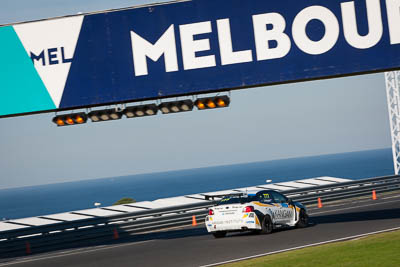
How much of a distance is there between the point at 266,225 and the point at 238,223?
96cm

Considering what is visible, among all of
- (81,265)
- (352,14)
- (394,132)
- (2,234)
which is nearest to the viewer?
(81,265)

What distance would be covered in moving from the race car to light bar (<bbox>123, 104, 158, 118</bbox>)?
3.40 meters

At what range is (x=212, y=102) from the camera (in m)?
19.1

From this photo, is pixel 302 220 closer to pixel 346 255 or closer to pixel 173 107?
pixel 173 107

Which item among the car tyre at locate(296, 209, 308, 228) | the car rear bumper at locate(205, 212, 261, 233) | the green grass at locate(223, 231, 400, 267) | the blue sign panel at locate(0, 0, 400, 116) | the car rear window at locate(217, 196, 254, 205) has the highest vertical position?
the blue sign panel at locate(0, 0, 400, 116)

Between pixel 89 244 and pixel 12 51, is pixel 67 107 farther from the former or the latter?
pixel 89 244

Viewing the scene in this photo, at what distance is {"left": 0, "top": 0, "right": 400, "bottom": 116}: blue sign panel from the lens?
18094 millimetres

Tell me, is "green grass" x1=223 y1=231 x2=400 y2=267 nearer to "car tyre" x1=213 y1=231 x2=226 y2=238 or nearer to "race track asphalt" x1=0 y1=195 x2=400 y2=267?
"race track asphalt" x1=0 y1=195 x2=400 y2=267

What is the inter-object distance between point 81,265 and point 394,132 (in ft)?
106

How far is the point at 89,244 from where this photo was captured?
75.4 feet

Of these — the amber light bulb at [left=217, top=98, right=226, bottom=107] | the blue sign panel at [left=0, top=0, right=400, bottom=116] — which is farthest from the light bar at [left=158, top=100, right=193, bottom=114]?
the amber light bulb at [left=217, top=98, right=226, bottom=107]

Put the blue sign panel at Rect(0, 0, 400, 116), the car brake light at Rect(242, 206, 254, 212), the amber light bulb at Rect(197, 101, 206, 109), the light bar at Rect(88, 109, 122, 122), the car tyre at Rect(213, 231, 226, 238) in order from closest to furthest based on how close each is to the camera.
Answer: the blue sign panel at Rect(0, 0, 400, 116)
the amber light bulb at Rect(197, 101, 206, 109)
the light bar at Rect(88, 109, 122, 122)
the car brake light at Rect(242, 206, 254, 212)
the car tyre at Rect(213, 231, 226, 238)

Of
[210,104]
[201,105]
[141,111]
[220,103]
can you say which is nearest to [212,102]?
[210,104]

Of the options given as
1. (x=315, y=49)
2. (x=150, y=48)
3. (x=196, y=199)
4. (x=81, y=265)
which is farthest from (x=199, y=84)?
(x=196, y=199)
